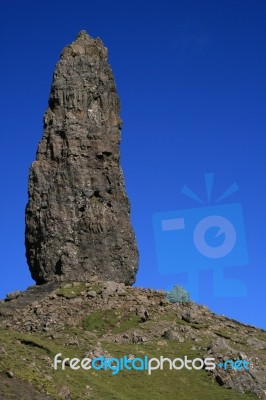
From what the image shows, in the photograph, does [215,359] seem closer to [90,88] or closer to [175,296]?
[175,296]

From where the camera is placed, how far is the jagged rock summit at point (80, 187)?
2864 inches

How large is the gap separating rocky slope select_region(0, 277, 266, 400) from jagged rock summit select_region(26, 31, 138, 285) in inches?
134

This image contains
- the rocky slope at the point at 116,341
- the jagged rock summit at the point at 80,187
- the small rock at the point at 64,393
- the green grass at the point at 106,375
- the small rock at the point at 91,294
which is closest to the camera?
the small rock at the point at 64,393

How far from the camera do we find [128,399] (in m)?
47.6

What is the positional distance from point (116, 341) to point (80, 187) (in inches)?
788

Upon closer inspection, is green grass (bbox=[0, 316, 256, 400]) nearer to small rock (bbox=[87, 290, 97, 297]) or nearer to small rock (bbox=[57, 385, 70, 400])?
small rock (bbox=[57, 385, 70, 400])

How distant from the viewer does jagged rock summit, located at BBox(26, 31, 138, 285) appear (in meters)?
72.8

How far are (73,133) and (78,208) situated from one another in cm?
825

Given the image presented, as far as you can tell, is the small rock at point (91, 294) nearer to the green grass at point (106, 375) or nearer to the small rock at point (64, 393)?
the green grass at point (106, 375)

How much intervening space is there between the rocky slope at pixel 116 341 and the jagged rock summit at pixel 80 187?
11.2 ft

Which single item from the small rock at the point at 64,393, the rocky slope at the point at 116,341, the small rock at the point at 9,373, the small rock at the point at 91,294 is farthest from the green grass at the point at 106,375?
the small rock at the point at 91,294

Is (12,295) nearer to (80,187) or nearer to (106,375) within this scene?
(80,187)

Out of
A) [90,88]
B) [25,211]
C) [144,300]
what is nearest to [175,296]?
[144,300]

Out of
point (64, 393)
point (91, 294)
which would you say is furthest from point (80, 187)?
point (64, 393)
